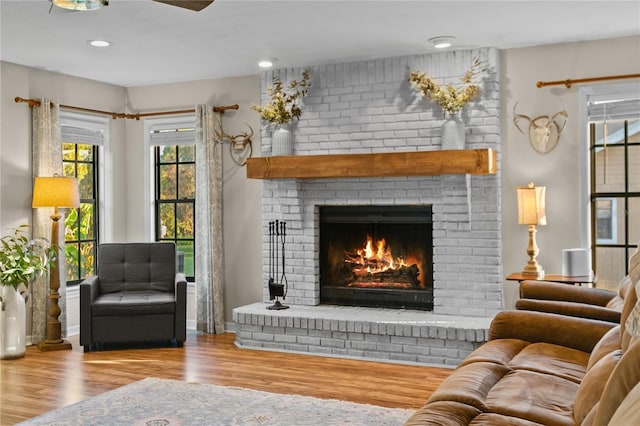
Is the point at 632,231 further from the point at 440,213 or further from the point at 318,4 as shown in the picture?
the point at 318,4

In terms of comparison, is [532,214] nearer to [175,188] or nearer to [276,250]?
[276,250]

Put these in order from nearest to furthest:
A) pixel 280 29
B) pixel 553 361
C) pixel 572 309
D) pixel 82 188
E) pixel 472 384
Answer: pixel 472 384 < pixel 553 361 < pixel 572 309 < pixel 280 29 < pixel 82 188

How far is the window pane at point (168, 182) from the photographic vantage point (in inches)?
282

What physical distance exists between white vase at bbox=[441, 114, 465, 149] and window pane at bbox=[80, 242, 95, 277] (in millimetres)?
3884

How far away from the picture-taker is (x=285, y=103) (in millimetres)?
6152

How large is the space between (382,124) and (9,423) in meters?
3.72

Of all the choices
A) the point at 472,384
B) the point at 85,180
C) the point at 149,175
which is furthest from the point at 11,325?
the point at 472,384

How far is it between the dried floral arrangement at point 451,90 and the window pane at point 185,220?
9.34 feet

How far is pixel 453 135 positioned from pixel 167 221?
11.0ft

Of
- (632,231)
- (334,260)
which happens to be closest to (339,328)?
(334,260)

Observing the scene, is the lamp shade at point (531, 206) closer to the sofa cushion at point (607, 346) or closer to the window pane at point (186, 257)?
the sofa cushion at point (607, 346)

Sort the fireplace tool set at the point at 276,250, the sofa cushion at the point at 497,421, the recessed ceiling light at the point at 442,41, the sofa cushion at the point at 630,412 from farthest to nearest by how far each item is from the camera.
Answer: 1. the fireplace tool set at the point at 276,250
2. the recessed ceiling light at the point at 442,41
3. the sofa cushion at the point at 497,421
4. the sofa cushion at the point at 630,412

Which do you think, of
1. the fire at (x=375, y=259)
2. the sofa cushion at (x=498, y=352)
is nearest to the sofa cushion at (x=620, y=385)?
the sofa cushion at (x=498, y=352)

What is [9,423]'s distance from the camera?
381cm
